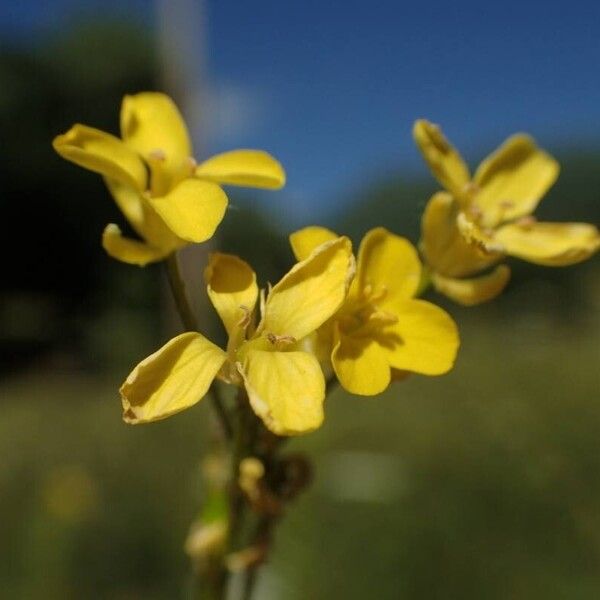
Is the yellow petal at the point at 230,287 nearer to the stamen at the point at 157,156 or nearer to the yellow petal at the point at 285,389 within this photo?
the yellow petal at the point at 285,389

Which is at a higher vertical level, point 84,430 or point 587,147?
point 84,430

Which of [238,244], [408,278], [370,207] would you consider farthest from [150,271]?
[408,278]

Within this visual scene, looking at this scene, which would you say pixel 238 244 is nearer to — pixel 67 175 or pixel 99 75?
pixel 67 175

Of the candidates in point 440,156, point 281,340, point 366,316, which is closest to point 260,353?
point 281,340

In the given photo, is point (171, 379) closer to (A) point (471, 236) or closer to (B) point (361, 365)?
(B) point (361, 365)

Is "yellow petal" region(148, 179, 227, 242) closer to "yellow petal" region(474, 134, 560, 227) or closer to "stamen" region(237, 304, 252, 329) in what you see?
"stamen" region(237, 304, 252, 329)
